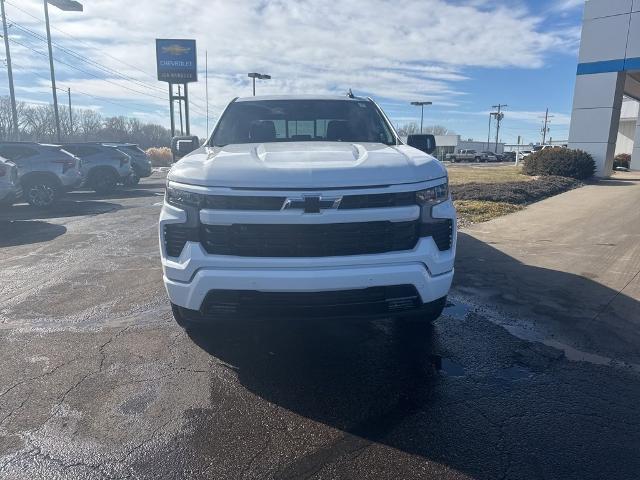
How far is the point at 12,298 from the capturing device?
505cm

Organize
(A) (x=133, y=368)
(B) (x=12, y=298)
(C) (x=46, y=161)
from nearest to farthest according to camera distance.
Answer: (A) (x=133, y=368) < (B) (x=12, y=298) < (C) (x=46, y=161)

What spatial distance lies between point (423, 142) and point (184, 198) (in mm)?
2852

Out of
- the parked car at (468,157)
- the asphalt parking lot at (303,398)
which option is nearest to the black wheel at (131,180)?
the asphalt parking lot at (303,398)

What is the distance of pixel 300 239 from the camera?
9.77ft

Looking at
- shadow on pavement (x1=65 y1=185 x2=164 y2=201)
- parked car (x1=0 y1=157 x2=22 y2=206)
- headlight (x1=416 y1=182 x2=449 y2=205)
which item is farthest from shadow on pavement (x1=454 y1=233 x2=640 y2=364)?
shadow on pavement (x1=65 y1=185 x2=164 y2=201)

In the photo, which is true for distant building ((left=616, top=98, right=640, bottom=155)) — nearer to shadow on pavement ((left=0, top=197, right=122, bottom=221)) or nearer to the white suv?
shadow on pavement ((left=0, top=197, right=122, bottom=221))

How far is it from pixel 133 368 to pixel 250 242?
4.62 ft

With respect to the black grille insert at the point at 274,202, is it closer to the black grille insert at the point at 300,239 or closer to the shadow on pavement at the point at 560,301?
the black grille insert at the point at 300,239

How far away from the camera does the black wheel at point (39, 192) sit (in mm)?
12344

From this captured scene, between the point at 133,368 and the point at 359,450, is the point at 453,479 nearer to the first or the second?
the point at 359,450

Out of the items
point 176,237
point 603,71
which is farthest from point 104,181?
point 603,71

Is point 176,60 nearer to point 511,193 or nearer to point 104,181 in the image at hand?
point 104,181

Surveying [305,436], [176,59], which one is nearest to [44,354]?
[305,436]

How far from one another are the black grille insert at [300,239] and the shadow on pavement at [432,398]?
0.53 m
